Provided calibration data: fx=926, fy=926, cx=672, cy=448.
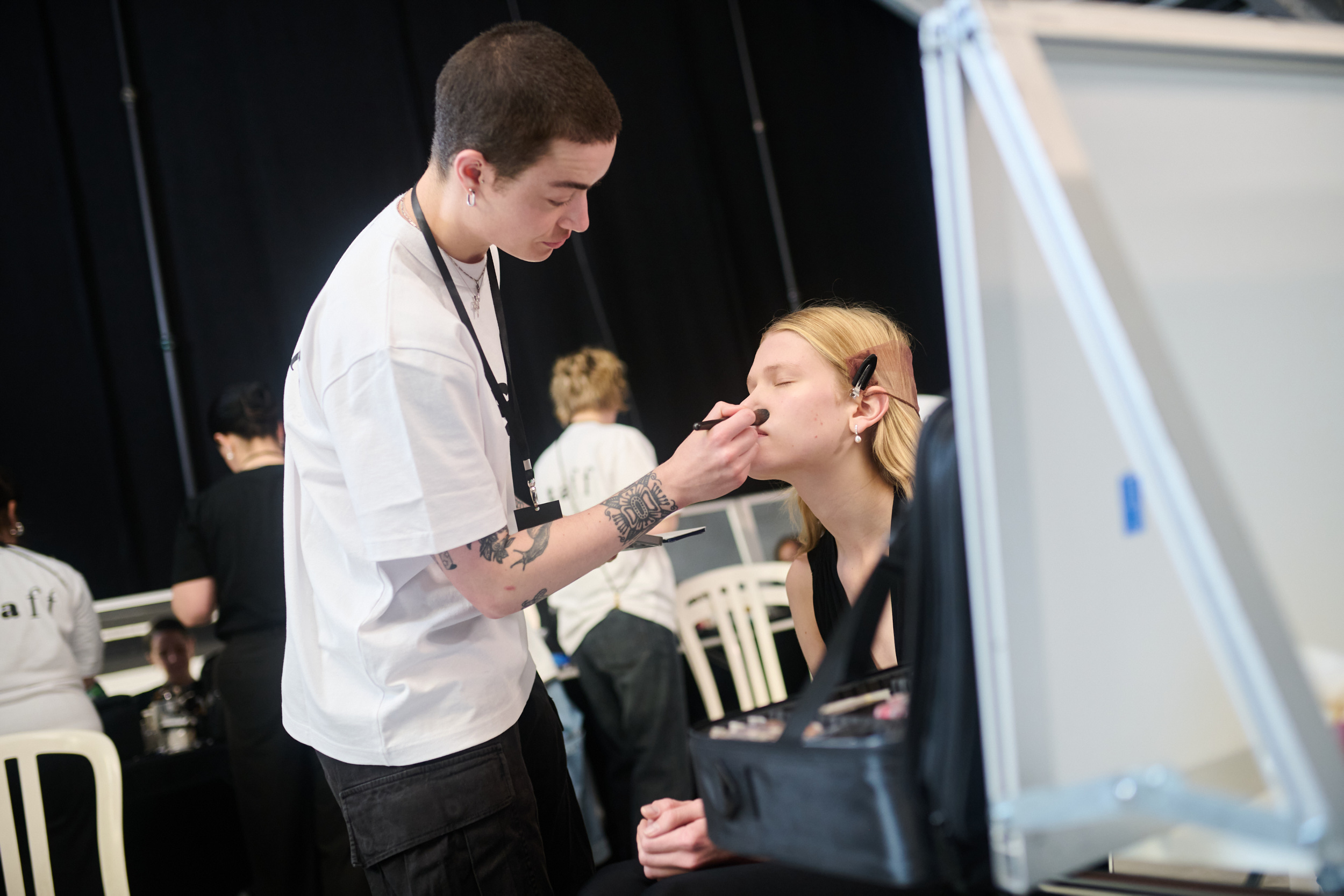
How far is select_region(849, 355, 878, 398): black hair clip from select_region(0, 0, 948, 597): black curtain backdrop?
261 cm

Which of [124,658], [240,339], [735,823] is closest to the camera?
[735,823]

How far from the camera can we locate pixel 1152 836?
0.66 metres

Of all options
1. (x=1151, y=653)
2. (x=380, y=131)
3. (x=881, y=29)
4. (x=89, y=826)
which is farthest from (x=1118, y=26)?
(x=881, y=29)

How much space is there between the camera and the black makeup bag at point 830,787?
2.27 ft

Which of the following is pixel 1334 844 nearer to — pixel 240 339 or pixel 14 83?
pixel 240 339

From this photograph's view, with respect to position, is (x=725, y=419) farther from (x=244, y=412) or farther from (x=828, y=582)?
(x=244, y=412)

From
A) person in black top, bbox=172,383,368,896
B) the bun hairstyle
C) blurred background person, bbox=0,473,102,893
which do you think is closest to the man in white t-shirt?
the bun hairstyle

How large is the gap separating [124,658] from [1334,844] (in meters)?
3.41

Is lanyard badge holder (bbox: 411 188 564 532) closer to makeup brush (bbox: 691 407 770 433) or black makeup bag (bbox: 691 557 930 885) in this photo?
makeup brush (bbox: 691 407 770 433)

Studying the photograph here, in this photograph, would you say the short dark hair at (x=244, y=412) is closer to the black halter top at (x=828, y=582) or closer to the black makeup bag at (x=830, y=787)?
the black halter top at (x=828, y=582)

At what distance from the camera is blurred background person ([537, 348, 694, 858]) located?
2.70 metres

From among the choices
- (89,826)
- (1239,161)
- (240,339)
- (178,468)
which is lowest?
(89,826)

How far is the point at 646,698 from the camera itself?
8.84ft

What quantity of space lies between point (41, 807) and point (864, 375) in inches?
67.1
